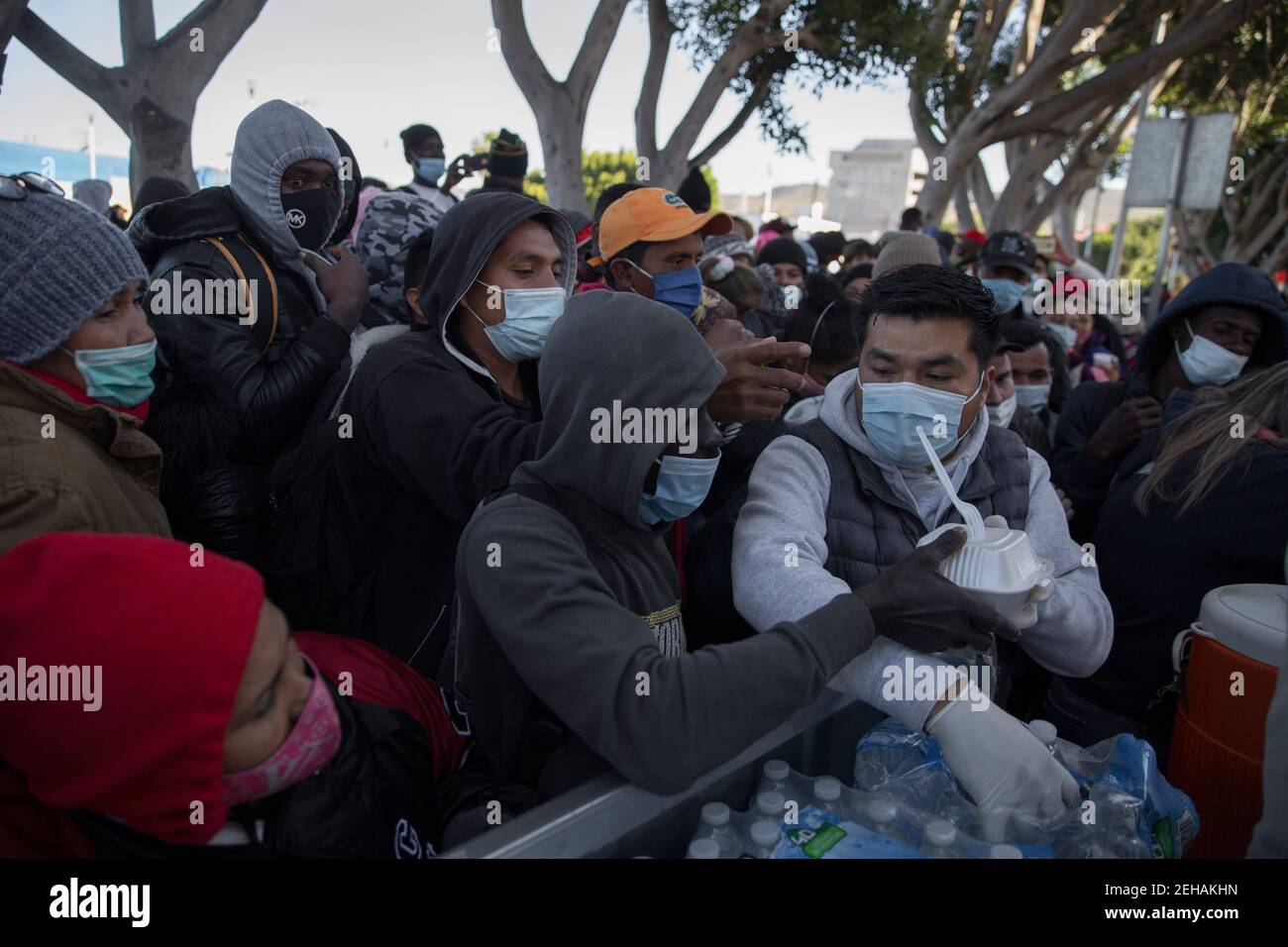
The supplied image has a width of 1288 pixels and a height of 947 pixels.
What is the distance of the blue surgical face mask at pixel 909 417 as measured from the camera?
210cm

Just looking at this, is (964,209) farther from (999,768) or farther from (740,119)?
(999,768)

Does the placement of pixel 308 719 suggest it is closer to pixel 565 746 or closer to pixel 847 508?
pixel 565 746

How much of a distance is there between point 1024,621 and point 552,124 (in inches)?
281

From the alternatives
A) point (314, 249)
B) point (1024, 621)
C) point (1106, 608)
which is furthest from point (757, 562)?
point (314, 249)

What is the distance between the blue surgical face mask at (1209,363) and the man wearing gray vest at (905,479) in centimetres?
180

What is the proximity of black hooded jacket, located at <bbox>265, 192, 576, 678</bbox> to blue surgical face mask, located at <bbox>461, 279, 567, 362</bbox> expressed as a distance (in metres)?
0.22

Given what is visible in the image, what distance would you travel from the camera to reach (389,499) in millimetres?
2211

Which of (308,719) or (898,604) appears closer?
(308,719)

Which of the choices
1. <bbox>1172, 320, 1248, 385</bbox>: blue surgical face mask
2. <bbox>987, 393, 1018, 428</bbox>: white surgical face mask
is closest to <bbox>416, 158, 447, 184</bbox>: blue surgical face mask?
<bbox>987, 393, 1018, 428</bbox>: white surgical face mask

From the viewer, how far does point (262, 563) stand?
7.03 ft

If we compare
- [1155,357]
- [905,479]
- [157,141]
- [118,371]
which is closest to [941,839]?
[905,479]

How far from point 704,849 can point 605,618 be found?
407mm

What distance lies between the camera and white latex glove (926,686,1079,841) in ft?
5.19

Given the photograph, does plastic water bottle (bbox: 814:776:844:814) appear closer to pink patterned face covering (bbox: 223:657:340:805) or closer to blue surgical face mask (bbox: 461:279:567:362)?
pink patterned face covering (bbox: 223:657:340:805)
